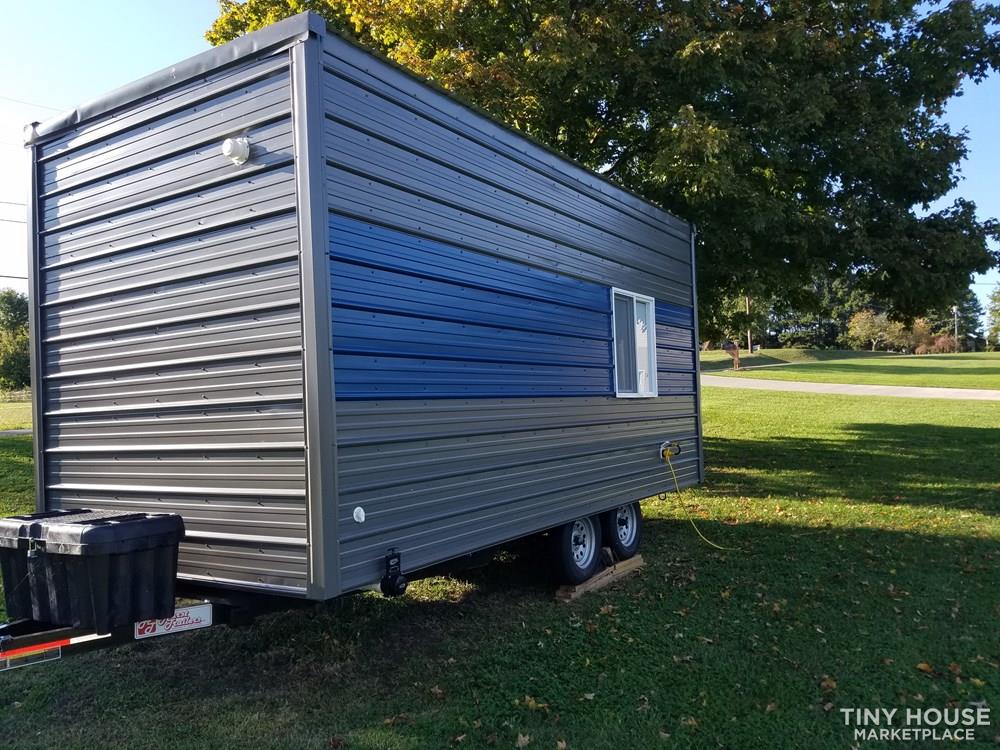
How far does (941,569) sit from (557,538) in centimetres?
358

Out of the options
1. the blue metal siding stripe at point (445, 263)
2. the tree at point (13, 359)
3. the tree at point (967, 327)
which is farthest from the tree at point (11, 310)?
the tree at point (967, 327)

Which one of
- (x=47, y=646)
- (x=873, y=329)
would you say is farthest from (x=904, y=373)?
(x=47, y=646)

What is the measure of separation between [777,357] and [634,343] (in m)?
49.5

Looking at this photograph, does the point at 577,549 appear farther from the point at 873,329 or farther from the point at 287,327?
the point at 873,329

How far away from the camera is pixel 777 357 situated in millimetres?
53156

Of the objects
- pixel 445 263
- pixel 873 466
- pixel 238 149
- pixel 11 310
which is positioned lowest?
pixel 873 466

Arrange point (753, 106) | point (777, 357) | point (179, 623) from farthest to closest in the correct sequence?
point (777, 357)
point (753, 106)
point (179, 623)

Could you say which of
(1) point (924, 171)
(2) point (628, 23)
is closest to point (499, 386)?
(2) point (628, 23)

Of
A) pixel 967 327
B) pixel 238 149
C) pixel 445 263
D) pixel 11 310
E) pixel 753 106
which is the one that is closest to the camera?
pixel 238 149

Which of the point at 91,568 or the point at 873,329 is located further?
the point at 873,329

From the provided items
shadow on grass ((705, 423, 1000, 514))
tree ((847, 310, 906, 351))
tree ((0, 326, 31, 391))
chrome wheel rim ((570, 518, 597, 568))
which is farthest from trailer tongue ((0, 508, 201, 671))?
tree ((847, 310, 906, 351))

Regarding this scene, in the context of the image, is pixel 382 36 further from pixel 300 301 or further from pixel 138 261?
pixel 300 301

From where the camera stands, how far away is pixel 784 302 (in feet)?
43.3

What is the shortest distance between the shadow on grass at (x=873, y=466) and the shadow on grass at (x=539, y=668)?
13.5 ft
